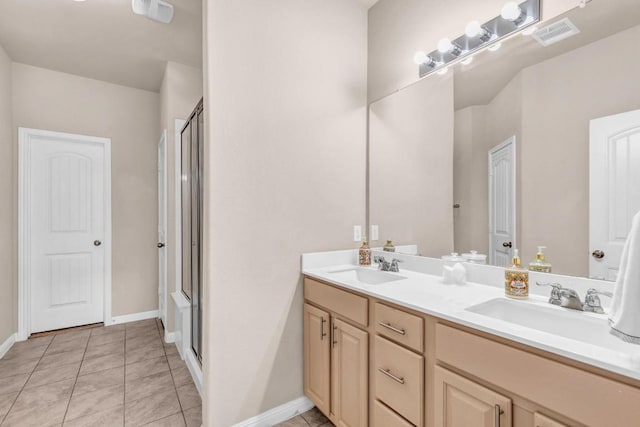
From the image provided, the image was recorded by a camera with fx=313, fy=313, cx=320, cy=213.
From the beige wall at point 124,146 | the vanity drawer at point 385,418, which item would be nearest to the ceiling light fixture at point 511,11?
the vanity drawer at point 385,418

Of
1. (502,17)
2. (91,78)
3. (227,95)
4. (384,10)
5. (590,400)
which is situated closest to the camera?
(590,400)

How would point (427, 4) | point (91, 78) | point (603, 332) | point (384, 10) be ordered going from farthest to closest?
point (91, 78), point (384, 10), point (427, 4), point (603, 332)

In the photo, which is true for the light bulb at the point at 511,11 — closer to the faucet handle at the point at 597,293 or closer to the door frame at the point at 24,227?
the faucet handle at the point at 597,293

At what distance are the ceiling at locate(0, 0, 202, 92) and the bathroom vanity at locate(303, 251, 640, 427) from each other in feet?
7.42

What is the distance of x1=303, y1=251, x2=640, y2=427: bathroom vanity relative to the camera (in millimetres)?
806

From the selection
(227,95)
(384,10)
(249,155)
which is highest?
(384,10)

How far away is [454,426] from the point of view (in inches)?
42.5

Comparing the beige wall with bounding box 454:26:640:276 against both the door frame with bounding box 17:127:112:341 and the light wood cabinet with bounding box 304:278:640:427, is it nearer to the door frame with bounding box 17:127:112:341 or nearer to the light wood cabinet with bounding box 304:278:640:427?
the light wood cabinet with bounding box 304:278:640:427

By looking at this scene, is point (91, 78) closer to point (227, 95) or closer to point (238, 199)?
point (227, 95)

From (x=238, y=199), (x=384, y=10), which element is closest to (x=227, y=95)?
(x=238, y=199)

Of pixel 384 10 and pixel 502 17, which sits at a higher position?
pixel 384 10

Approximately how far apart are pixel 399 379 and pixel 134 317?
3503 millimetres

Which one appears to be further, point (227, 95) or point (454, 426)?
point (227, 95)

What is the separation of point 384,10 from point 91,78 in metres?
3.26
